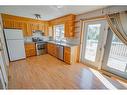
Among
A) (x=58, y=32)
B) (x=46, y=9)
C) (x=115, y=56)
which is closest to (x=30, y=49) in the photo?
(x=58, y=32)

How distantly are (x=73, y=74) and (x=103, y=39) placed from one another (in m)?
1.71

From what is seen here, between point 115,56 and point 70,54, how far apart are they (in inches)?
67.0

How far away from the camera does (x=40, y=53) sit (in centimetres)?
504

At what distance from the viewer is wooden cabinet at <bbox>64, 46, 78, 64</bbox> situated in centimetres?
346

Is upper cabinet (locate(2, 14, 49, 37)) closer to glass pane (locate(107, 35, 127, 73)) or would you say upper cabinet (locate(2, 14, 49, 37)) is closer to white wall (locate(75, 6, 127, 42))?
white wall (locate(75, 6, 127, 42))

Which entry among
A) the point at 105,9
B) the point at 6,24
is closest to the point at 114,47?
the point at 105,9

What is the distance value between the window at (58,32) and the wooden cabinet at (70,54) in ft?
4.79

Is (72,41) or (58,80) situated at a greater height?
(72,41)

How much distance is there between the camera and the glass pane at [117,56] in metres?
2.50

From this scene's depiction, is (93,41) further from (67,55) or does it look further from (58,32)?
(58,32)


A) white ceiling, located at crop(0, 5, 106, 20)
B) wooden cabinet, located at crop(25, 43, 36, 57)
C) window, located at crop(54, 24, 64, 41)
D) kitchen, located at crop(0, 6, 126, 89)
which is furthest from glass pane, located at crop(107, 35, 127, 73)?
wooden cabinet, located at crop(25, 43, 36, 57)

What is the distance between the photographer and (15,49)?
3.83 metres
